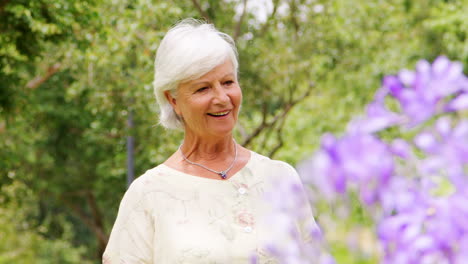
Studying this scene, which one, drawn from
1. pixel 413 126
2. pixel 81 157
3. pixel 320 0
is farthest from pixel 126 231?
pixel 81 157

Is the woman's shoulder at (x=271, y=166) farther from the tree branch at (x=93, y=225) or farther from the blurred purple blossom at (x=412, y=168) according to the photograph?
the tree branch at (x=93, y=225)

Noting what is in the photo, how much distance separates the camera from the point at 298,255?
103 cm

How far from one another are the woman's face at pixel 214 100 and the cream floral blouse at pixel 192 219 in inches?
9.4

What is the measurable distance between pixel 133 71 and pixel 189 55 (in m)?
7.47

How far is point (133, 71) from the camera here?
10047mm

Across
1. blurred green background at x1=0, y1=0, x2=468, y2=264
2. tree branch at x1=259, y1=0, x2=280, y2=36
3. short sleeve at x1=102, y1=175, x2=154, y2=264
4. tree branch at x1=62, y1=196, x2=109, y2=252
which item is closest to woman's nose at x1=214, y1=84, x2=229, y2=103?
short sleeve at x1=102, y1=175, x2=154, y2=264

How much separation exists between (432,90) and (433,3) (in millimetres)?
18870

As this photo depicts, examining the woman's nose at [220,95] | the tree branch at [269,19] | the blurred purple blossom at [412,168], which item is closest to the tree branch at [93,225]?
Result: the tree branch at [269,19]

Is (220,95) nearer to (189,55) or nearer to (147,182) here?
(189,55)

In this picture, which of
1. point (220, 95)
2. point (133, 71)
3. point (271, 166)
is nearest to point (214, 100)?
point (220, 95)

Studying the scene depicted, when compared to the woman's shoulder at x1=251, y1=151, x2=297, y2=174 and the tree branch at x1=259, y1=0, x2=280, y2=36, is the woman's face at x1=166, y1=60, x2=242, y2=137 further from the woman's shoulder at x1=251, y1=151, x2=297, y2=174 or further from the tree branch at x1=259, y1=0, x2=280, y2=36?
the tree branch at x1=259, y1=0, x2=280, y2=36

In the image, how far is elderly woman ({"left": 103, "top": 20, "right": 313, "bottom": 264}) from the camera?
2.66m

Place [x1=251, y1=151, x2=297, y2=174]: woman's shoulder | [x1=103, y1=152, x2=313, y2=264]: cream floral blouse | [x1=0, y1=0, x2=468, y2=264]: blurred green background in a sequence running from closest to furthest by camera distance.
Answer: [x1=103, y1=152, x2=313, y2=264]: cream floral blouse, [x1=251, y1=151, x2=297, y2=174]: woman's shoulder, [x1=0, y1=0, x2=468, y2=264]: blurred green background

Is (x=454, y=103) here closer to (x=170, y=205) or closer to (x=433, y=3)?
(x=170, y=205)
